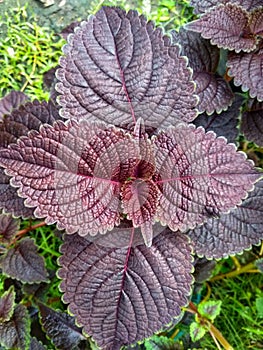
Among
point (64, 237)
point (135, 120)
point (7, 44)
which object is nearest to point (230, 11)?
point (135, 120)

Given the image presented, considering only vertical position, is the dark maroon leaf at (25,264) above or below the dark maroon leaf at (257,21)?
below

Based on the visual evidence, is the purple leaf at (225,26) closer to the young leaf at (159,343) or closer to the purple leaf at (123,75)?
the purple leaf at (123,75)

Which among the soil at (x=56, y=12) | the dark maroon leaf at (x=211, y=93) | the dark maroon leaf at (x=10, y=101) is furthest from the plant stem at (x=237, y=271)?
the soil at (x=56, y=12)

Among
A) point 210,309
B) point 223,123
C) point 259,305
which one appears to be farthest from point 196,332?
point 223,123

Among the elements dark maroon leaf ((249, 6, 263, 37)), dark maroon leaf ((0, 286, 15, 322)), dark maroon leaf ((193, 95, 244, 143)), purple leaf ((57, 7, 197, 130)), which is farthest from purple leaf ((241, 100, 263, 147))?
dark maroon leaf ((0, 286, 15, 322))

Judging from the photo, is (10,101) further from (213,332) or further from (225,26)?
(213,332)

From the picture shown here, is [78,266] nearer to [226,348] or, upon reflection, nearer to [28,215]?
[28,215]

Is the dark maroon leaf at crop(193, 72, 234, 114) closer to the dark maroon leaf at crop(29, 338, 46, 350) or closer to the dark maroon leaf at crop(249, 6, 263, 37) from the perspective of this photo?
the dark maroon leaf at crop(249, 6, 263, 37)
